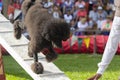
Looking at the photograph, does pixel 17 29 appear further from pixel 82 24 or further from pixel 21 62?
pixel 82 24

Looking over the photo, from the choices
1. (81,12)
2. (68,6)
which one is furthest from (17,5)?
(81,12)

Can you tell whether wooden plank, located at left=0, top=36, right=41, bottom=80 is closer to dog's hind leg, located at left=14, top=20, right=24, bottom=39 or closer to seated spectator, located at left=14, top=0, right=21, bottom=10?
dog's hind leg, located at left=14, top=20, right=24, bottom=39

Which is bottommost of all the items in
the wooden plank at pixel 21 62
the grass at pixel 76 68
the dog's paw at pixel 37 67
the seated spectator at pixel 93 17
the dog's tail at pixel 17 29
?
the seated spectator at pixel 93 17

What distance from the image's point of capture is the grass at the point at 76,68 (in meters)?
8.67

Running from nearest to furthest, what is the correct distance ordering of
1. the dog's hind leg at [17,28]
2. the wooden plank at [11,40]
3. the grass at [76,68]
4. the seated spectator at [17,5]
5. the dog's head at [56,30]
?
1. the dog's head at [56,30]
2. the dog's hind leg at [17,28]
3. the wooden plank at [11,40]
4. the grass at [76,68]
5. the seated spectator at [17,5]

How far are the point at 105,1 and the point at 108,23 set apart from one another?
3.20 m

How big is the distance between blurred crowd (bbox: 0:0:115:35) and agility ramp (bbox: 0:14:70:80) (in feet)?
20.0

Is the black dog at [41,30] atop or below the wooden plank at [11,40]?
atop

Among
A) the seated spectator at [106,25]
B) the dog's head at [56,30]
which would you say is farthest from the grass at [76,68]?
the dog's head at [56,30]

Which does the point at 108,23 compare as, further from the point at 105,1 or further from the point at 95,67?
the point at 95,67

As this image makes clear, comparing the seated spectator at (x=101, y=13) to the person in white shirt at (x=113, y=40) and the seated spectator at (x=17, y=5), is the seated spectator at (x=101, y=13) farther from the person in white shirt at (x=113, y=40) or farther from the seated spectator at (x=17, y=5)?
the person in white shirt at (x=113, y=40)

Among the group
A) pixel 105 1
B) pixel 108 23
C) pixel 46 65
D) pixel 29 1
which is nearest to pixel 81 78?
pixel 46 65

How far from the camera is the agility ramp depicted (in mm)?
6695

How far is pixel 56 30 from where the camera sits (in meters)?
5.94
